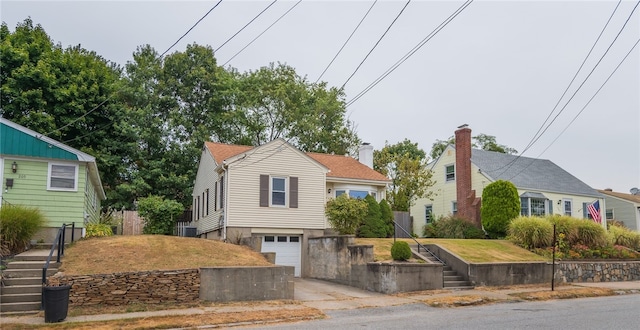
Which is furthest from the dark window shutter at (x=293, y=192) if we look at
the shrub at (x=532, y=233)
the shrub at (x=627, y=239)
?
the shrub at (x=627, y=239)

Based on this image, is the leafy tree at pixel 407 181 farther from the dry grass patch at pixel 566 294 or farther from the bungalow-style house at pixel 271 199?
the dry grass patch at pixel 566 294

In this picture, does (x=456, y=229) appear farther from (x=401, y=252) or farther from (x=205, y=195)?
(x=205, y=195)

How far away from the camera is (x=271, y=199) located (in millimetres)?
21953

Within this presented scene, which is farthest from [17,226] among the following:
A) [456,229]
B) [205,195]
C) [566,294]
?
[456,229]

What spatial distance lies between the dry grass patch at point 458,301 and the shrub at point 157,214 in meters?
15.0

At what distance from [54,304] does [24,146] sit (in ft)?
29.6

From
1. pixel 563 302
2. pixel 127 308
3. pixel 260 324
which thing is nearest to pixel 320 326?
pixel 260 324

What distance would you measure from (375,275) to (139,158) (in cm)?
1865

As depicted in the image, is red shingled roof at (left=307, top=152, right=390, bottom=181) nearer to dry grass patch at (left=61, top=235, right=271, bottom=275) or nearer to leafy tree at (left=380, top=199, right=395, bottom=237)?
leafy tree at (left=380, top=199, right=395, bottom=237)

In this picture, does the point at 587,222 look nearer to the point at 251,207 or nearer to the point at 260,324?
the point at 251,207

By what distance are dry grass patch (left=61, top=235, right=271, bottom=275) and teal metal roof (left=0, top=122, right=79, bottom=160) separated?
11.2 feet

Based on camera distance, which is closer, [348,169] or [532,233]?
[532,233]

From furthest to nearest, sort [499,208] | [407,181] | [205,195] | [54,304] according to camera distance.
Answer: [407,181] → [499,208] → [205,195] → [54,304]

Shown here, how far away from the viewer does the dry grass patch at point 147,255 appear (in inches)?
556
